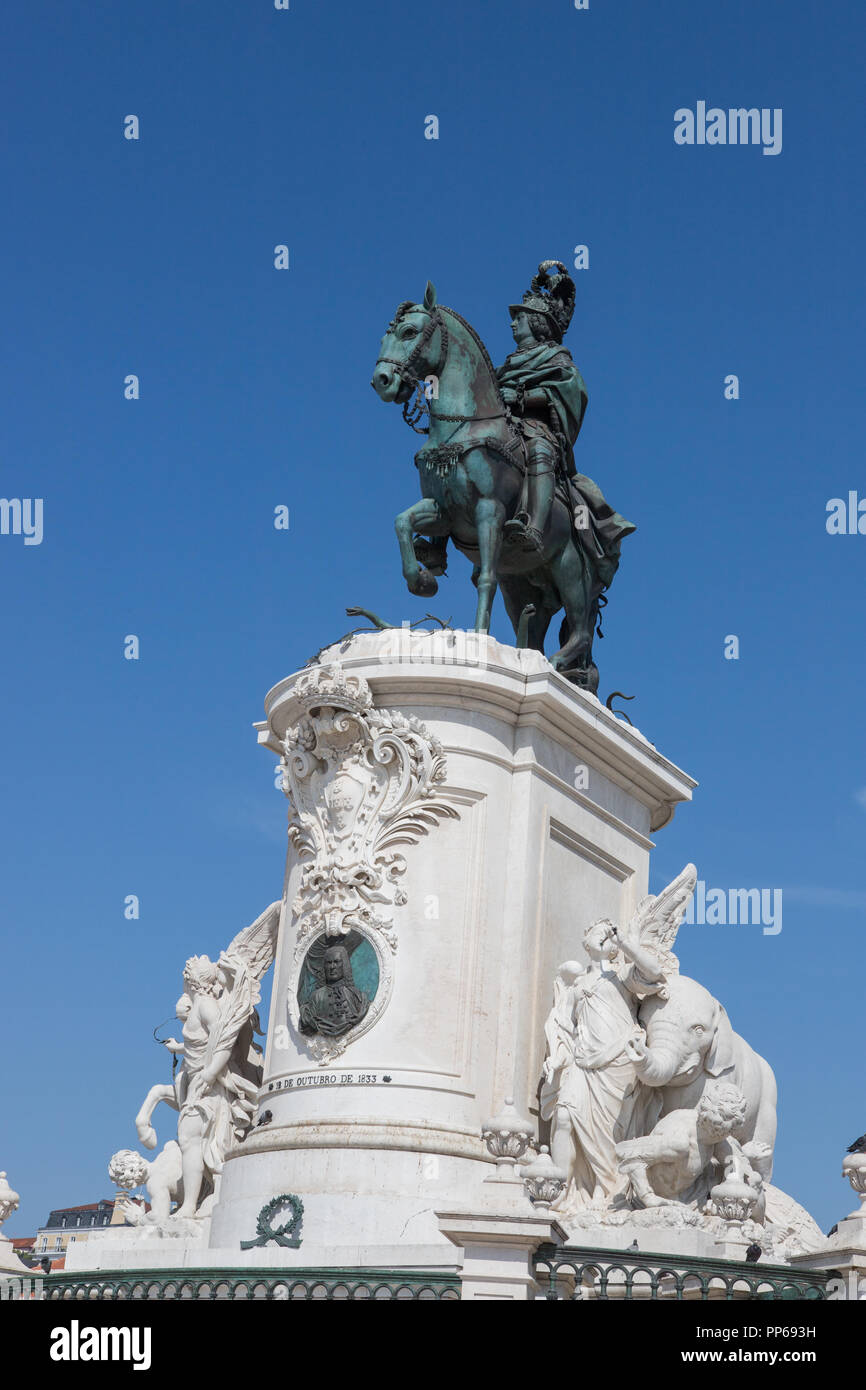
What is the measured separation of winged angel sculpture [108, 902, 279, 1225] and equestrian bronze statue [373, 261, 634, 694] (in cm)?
427

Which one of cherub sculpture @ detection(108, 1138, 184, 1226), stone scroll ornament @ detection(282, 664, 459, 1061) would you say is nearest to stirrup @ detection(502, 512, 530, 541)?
stone scroll ornament @ detection(282, 664, 459, 1061)

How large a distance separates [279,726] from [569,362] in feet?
17.4

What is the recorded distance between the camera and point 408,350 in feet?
60.0

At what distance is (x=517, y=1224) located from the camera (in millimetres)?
11359

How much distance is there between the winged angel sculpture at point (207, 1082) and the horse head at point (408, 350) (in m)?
5.47

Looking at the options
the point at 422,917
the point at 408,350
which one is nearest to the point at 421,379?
Result: the point at 408,350

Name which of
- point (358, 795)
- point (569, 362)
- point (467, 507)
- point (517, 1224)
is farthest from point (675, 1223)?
point (569, 362)

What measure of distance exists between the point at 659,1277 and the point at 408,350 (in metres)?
9.94

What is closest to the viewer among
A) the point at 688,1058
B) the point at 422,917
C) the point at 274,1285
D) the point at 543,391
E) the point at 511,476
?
the point at 274,1285

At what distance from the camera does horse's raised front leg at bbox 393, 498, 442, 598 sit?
18750mm

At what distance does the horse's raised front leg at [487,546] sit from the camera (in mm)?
18125

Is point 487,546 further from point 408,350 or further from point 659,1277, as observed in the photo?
point 659,1277

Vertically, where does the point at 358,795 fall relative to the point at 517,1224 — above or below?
above

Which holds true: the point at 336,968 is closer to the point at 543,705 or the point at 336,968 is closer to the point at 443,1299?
the point at 543,705
